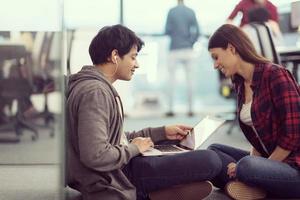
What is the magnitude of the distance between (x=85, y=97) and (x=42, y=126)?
6.67ft

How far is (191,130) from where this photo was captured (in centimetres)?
173

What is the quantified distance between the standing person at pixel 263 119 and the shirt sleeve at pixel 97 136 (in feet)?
1.65

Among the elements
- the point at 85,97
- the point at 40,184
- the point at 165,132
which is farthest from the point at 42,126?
the point at 85,97

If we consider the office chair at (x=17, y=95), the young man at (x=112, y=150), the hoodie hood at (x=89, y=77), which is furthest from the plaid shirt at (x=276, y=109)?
the office chair at (x=17, y=95)

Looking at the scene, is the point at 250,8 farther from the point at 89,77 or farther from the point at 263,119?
the point at 89,77

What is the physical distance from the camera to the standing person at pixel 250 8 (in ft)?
11.4

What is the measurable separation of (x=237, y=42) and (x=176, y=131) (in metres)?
0.40

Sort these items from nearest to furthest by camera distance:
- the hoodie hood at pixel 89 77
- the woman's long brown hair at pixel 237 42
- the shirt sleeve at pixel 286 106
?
the hoodie hood at pixel 89 77 → the shirt sleeve at pixel 286 106 → the woman's long brown hair at pixel 237 42

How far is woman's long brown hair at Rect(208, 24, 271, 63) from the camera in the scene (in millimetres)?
1725

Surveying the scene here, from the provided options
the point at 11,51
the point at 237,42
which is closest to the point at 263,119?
the point at 237,42

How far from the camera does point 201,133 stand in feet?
5.45

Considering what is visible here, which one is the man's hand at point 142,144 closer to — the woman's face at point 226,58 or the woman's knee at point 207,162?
the woman's knee at point 207,162

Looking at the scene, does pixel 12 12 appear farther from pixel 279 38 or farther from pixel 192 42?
pixel 192 42

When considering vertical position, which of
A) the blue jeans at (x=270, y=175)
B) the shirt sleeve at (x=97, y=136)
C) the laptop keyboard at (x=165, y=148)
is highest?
the shirt sleeve at (x=97, y=136)
